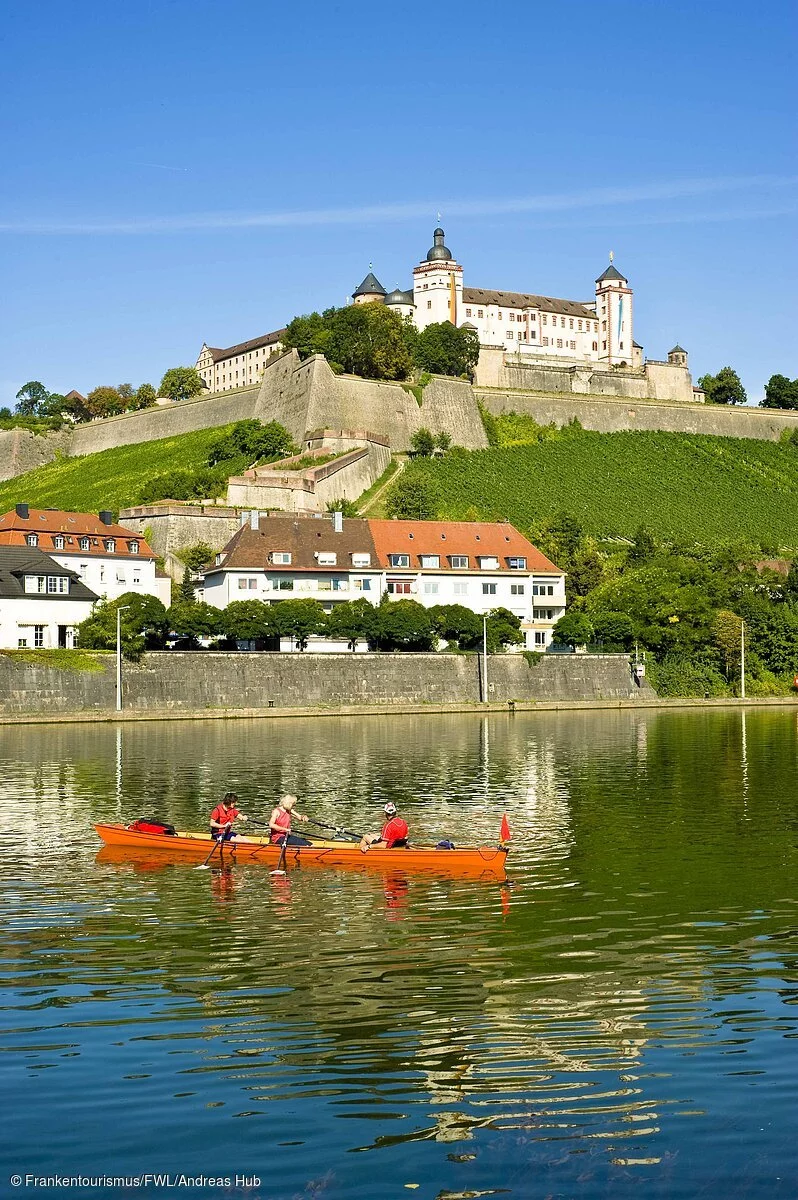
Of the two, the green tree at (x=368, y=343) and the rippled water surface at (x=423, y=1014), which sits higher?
the green tree at (x=368, y=343)

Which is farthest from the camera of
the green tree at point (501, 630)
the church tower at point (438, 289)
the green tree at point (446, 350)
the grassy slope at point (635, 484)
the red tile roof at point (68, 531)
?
the church tower at point (438, 289)

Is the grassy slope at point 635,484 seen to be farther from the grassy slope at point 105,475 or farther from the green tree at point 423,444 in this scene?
the grassy slope at point 105,475

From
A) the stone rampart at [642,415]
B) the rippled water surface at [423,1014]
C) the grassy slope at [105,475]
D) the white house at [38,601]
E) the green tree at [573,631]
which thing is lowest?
the rippled water surface at [423,1014]

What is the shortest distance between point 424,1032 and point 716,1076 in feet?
10.8

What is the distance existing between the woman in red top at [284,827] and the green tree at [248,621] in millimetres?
47961

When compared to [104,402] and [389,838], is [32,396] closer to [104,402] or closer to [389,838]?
[104,402]

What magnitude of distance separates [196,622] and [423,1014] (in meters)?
60.1

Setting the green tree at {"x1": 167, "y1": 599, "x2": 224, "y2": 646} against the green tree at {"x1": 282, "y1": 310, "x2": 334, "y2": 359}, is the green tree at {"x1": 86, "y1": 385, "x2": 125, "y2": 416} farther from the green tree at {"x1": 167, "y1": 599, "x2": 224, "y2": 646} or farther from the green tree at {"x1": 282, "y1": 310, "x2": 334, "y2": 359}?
the green tree at {"x1": 167, "y1": 599, "x2": 224, "y2": 646}

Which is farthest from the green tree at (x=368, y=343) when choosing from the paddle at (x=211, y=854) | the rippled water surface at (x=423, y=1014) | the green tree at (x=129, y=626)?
the paddle at (x=211, y=854)

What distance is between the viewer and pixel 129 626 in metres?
72.3

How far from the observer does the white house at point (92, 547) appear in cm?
8394

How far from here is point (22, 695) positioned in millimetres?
67312

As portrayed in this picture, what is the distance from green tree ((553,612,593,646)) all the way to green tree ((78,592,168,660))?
2344cm

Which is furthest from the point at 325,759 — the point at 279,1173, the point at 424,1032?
the point at 279,1173
